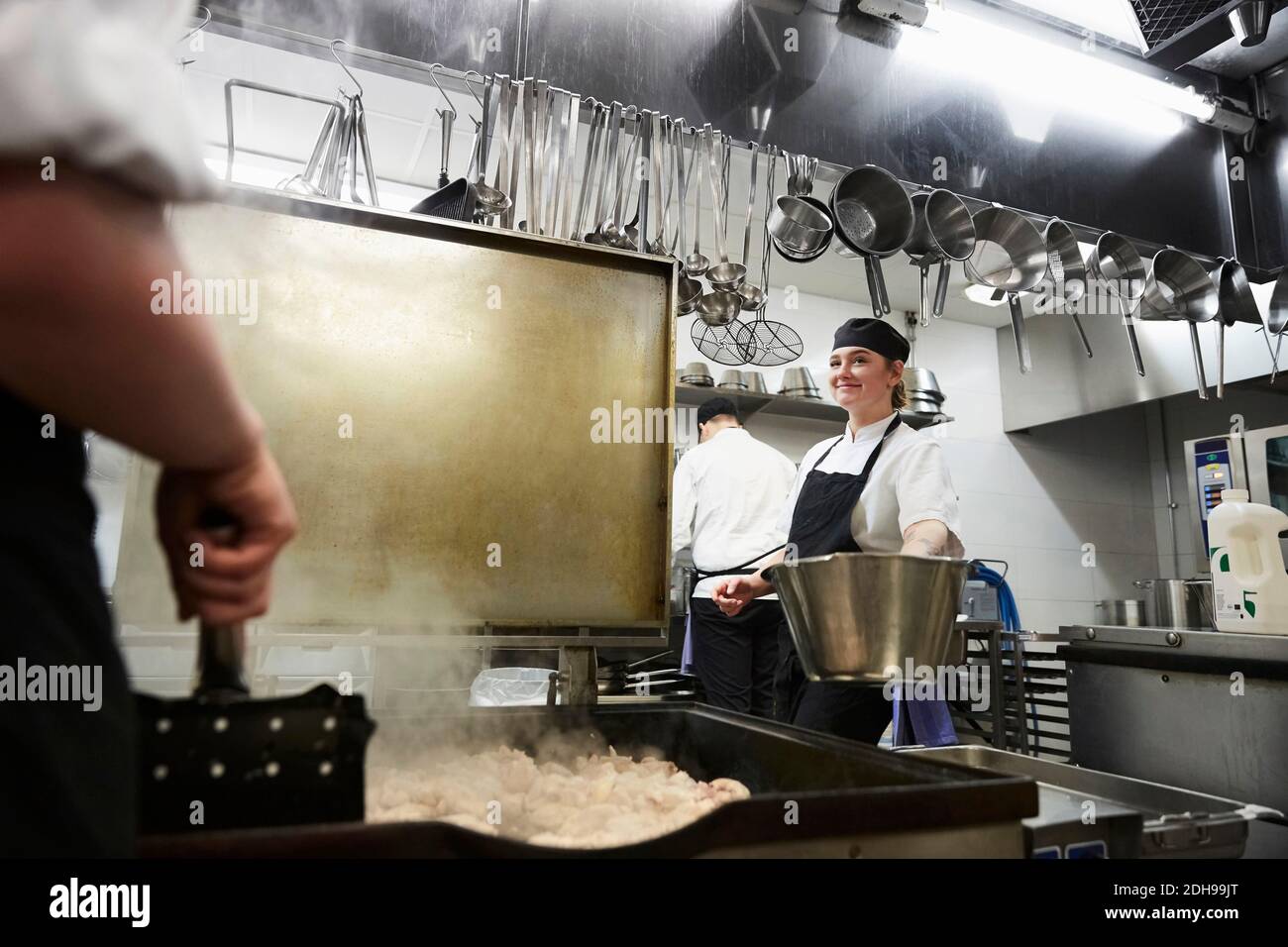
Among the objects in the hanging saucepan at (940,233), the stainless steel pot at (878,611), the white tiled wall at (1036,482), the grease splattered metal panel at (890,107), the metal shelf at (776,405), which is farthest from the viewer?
the white tiled wall at (1036,482)

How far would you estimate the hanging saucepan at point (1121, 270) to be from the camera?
2885 millimetres

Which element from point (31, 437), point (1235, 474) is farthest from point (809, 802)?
point (1235, 474)

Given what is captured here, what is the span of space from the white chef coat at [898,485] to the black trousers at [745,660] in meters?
1.13

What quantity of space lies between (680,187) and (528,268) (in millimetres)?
759

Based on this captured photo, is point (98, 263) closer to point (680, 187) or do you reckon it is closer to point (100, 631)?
point (100, 631)

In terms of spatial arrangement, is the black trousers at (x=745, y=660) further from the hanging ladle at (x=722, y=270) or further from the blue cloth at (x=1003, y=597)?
the blue cloth at (x=1003, y=597)

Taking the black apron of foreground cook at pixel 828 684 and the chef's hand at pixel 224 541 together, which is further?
the black apron of foreground cook at pixel 828 684

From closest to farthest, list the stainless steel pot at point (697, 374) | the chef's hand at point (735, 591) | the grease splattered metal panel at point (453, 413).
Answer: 1. the grease splattered metal panel at point (453, 413)
2. the chef's hand at point (735, 591)
3. the stainless steel pot at point (697, 374)

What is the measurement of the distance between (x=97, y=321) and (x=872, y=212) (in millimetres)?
2373

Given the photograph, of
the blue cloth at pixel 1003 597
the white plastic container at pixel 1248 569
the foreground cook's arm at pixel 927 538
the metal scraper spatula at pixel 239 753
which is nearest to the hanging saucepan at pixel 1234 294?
the white plastic container at pixel 1248 569

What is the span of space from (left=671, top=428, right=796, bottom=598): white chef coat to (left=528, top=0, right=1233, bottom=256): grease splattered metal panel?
4.93 feet

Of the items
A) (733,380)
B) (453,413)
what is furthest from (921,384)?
(453,413)

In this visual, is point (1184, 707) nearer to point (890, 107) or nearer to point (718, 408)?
point (890, 107)

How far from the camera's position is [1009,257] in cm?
276
